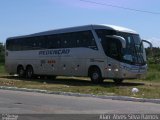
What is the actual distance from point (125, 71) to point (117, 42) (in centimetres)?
177

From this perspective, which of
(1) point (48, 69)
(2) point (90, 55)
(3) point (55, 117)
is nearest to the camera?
(3) point (55, 117)

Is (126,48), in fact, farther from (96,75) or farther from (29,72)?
(29,72)

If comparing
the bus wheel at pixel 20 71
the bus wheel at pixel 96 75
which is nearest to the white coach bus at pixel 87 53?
the bus wheel at pixel 96 75

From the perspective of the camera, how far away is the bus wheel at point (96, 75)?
27.9m

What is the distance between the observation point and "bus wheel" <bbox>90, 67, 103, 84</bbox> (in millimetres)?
27922

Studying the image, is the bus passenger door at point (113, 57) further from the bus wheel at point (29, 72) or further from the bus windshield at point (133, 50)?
the bus wheel at point (29, 72)

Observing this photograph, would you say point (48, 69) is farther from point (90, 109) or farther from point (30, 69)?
point (90, 109)

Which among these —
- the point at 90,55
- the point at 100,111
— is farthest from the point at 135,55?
the point at 100,111

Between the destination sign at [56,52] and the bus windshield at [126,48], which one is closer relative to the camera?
the bus windshield at [126,48]

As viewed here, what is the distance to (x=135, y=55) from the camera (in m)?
27.0

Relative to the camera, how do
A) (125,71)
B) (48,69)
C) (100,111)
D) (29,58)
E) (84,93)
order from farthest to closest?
1. (29,58)
2. (48,69)
3. (125,71)
4. (84,93)
5. (100,111)

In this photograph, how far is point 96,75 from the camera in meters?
28.1

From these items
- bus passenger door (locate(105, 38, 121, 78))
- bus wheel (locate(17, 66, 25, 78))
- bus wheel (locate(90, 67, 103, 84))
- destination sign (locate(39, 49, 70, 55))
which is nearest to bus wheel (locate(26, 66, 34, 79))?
bus wheel (locate(17, 66, 25, 78))

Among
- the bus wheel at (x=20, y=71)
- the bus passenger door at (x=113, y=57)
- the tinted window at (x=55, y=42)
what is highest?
the tinted window at (x=55, y=42)
